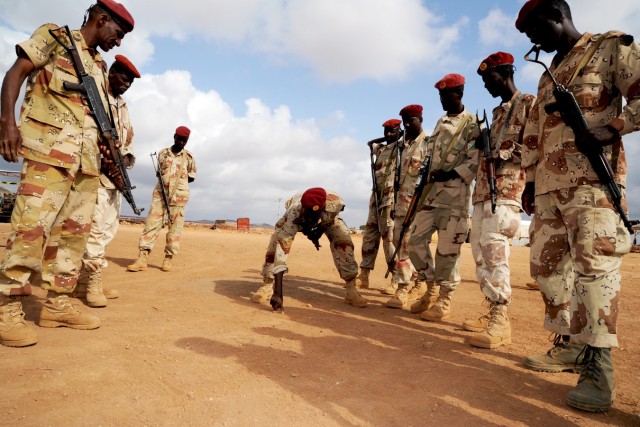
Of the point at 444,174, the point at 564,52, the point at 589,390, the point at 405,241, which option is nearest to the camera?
the point at 589,390

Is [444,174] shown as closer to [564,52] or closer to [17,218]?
[564,52]

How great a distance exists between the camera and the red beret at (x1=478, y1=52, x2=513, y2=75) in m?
3.54

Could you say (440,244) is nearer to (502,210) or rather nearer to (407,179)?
(502,210)

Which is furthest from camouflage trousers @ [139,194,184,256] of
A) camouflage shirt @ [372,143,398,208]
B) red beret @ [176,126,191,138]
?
camouflage shirt @ [372,143,398,208]

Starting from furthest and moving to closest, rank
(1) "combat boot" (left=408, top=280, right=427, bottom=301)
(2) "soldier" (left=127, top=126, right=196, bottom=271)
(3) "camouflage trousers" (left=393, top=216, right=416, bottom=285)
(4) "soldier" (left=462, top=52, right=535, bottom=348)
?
(2) "soldier" (left=127, top=126, right=196, bottom=271), (1) "combat boot" (left=408, top=280, right=427, bottom=301), (3) "camouflage trousers" (left=393, top=216, right=416, bottom=285), (4) "soldier" (left=462, top=52, right=535, bottom=348)

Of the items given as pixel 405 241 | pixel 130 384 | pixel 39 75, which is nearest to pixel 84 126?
pixel 39 75

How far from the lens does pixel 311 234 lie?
4.46m

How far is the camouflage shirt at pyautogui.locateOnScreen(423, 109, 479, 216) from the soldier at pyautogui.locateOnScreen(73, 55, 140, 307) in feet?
10.9

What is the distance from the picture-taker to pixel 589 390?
80.1 inches

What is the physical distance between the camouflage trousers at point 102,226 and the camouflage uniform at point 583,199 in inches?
157

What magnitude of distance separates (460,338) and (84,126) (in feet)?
11.6

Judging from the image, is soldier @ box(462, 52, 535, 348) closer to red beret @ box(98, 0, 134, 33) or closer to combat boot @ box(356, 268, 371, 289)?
combat boot @ box(356, 268, 371, 289)

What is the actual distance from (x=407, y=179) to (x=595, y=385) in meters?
3.67

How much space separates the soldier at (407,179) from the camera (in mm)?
5055
